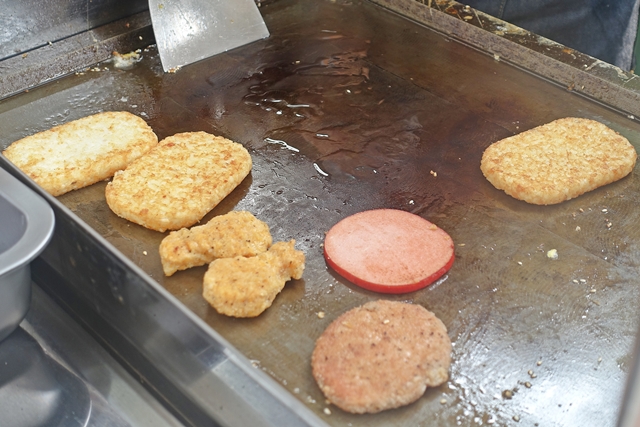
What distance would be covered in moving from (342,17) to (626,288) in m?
A: 2.20

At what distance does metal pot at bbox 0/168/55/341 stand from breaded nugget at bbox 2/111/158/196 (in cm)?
41

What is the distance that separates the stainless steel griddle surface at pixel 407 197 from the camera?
182cm

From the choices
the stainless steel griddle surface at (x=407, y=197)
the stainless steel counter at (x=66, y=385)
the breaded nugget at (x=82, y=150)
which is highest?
the breaded nugget at (x=82, y=150)

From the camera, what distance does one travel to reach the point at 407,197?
243cm

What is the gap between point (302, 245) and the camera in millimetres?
2221

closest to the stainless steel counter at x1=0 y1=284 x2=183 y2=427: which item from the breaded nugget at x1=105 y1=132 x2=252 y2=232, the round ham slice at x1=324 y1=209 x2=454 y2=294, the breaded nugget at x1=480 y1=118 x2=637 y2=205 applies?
the breaded nugget at x1=105 y1=132 x2=252 y2=232

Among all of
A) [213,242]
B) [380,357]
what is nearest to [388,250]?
[380,357]

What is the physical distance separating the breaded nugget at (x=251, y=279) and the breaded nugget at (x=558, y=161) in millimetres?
930

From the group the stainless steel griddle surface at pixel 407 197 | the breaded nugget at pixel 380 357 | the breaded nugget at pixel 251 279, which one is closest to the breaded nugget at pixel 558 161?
the stainless steel griddle surface at pixel 407 197

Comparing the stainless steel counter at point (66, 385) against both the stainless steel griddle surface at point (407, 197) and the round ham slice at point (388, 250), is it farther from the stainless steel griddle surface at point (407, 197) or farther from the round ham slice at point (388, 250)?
the round ham slice at point (388, 250)

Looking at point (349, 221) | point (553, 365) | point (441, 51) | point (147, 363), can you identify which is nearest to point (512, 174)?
point (349, 221)

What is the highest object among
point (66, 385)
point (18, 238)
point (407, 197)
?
point (18, 238)

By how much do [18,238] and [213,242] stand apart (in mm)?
578

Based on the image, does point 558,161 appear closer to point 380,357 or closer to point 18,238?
point 380,357
